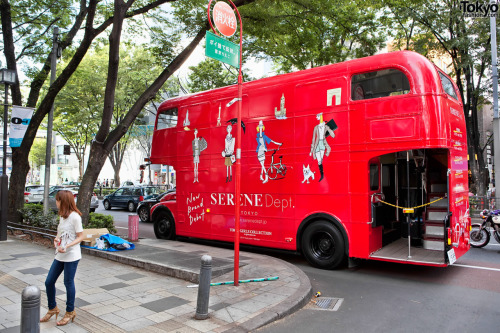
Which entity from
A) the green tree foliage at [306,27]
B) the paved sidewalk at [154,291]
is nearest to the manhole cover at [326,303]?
the paved sidewalk at [154,291]

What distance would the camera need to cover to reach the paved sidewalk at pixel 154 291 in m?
4.54

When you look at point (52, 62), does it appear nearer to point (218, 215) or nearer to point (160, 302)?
point (218, 215)

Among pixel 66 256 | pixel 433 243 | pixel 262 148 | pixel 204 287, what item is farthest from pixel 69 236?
pixel 433 243

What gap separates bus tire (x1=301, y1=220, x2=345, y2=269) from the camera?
732cm

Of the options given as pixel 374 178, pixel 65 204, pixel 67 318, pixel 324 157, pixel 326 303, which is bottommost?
pixel 326 303

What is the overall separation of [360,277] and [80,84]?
23.3 metres

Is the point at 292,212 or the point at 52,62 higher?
the point at 52,62

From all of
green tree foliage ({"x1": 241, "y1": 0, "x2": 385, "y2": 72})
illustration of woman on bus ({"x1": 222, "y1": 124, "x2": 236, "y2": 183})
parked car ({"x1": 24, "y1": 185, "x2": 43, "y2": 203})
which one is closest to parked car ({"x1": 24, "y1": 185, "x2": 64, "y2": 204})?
parked car ({"x1": 24, "y1": 185, "x2": 43, "y2": 203})

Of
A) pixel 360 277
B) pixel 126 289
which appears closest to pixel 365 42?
pixel 360 277

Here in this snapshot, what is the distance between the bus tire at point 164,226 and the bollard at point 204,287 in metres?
6.39

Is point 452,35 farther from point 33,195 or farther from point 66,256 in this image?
point 33,195

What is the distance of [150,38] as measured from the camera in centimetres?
1366

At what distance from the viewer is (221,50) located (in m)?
5.86

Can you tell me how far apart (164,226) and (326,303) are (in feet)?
22.2
